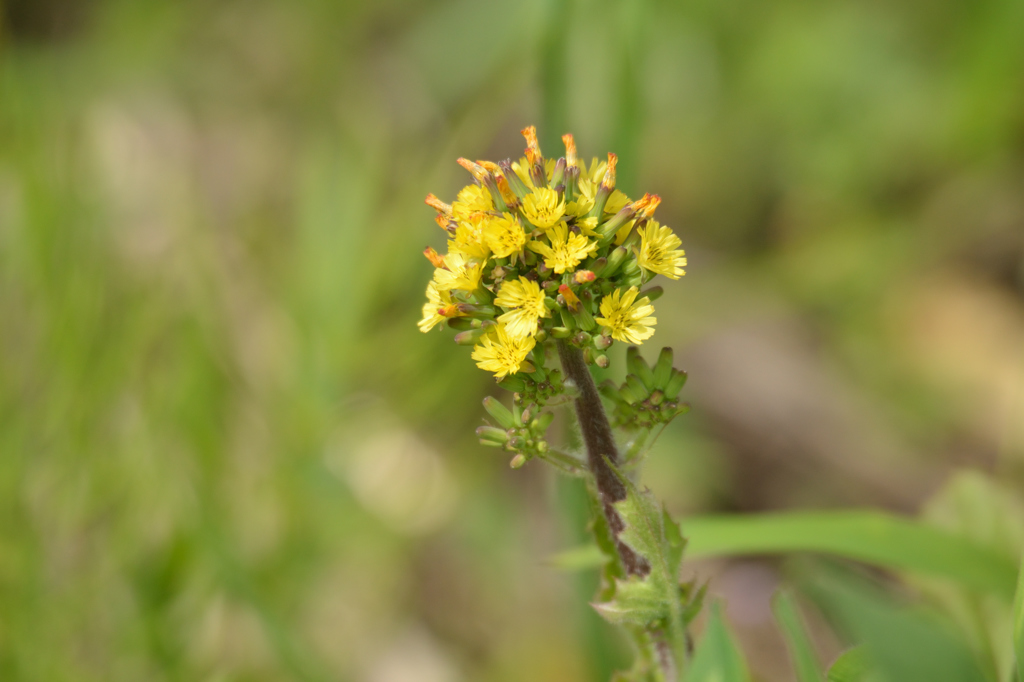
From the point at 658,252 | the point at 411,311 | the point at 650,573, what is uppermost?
the point at 411,311

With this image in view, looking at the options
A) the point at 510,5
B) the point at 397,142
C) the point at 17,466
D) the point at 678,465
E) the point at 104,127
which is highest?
the point at 510,5

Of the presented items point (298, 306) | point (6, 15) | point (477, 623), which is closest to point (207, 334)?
point (298, 306)

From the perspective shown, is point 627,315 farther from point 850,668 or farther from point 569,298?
point 850,668

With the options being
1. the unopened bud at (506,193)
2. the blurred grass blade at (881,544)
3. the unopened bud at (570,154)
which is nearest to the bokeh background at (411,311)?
the blurred grass blade at (881,544)

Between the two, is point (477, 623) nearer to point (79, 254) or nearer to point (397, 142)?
point (79, 254)

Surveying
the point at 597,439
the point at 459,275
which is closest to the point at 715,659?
the point at 597,439

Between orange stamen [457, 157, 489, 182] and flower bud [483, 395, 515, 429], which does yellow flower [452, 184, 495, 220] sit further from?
flower bud [483, 395, 515, 429]

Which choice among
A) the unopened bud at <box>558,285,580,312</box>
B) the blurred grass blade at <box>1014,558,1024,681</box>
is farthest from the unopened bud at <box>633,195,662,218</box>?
the blurred grass blade at <box>1014,558,1024,681</box>
